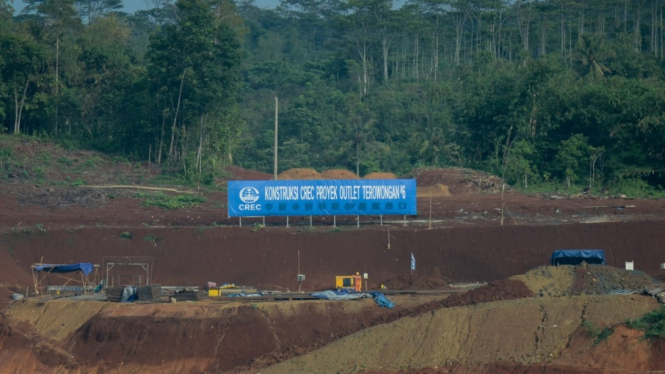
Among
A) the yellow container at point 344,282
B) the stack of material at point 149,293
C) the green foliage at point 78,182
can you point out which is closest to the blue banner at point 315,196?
the yellow container at point 344,282

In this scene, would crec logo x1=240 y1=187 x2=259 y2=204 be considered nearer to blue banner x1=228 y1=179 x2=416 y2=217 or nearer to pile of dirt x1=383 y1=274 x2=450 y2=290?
blue banner x1=228 y1=179 x2=416 y2=217

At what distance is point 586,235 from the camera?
44.4 metres

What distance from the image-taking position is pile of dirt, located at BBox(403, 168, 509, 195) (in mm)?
58344

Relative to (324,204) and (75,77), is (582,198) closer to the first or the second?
(324,204)

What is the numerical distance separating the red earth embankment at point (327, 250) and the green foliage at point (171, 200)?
22.1 ft

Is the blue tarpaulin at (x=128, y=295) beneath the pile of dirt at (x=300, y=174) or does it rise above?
beneath

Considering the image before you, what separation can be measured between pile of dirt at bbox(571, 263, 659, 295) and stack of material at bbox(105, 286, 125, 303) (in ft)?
58.3

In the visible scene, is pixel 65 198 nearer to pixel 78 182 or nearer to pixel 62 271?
pixel 78 182

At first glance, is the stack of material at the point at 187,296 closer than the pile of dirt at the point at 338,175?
Yes

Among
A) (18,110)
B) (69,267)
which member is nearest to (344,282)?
(69,267)

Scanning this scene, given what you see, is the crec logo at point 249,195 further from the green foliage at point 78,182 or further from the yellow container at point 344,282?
the green foliage at point 78,182

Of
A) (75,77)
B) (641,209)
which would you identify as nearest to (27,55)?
(75,77)

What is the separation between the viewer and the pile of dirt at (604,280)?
34.7m

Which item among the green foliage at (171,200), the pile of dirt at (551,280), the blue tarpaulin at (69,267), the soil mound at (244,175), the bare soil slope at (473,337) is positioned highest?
the soil mound at (244,175)
